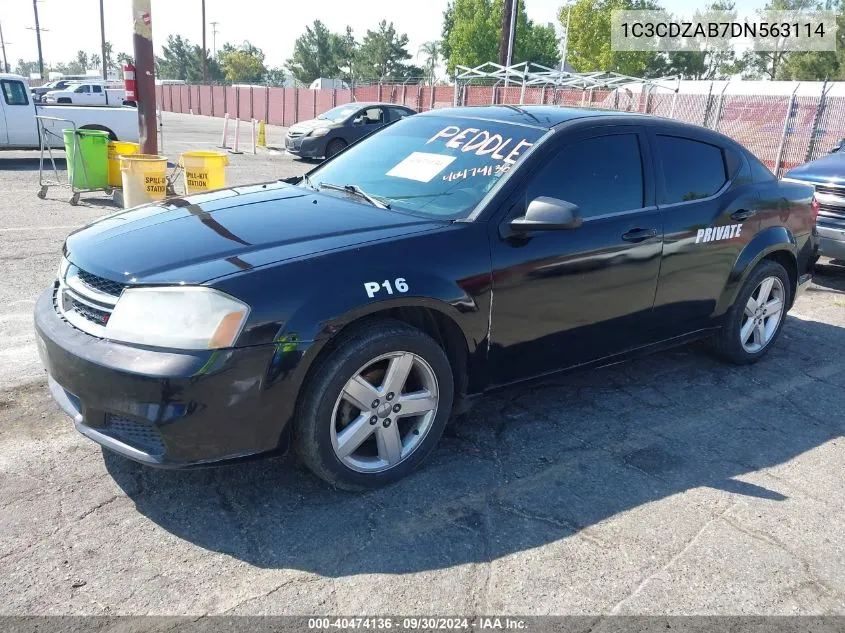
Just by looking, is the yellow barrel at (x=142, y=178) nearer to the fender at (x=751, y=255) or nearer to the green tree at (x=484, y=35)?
the fender at (x=751, y=255)

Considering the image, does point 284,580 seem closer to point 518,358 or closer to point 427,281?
point 427,281

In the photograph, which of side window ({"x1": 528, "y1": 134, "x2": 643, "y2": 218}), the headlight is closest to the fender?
side window ({"x1": 528, "y1": 134, "x2": 643, "y2": 218})

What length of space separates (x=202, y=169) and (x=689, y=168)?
6.39 m

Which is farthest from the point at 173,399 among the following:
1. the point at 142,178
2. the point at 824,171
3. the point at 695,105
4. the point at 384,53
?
the point at 384,53

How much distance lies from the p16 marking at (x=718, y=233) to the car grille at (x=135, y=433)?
10.6 ft

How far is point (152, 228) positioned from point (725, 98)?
62.9ft

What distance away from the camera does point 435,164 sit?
3787 millimetres

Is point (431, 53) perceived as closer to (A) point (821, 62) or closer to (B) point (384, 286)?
(A) point (821, 62)

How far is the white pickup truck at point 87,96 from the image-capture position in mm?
28375

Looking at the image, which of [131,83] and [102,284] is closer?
[102,284]

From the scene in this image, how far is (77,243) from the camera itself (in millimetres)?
3285

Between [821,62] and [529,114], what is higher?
[821,62]

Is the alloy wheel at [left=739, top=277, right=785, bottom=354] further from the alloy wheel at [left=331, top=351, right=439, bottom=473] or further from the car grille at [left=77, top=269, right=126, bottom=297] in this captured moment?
the car grille at [left=77, top=269, right=126, bottom=297]

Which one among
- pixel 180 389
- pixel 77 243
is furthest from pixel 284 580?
pixel 77 243
